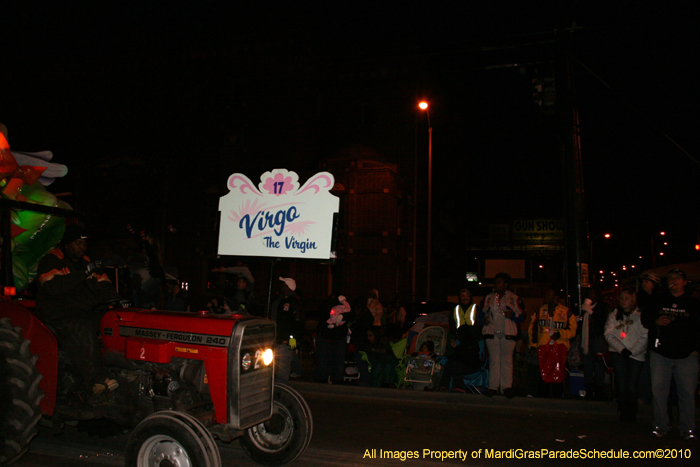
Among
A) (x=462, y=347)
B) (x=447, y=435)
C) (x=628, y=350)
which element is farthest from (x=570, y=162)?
(x=447, y=435)

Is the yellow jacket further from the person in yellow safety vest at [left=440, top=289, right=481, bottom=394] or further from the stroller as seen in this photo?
the stroller

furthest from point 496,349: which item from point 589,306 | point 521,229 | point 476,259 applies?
point 476,259

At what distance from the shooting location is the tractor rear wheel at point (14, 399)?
13.7 feet

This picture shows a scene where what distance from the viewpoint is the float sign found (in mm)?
5852

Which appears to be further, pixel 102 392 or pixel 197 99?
pixel 197 99

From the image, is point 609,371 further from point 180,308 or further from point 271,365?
point 180,308

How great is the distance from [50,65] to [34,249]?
26.8 m

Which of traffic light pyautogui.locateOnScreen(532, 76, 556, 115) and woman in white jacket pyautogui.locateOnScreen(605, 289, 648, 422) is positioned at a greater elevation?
traffic light pyautogui.locateOnScreen(532, 76, 556, 115)

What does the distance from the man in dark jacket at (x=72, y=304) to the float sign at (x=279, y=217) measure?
1.62 m

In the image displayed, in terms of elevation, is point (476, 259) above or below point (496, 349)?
above

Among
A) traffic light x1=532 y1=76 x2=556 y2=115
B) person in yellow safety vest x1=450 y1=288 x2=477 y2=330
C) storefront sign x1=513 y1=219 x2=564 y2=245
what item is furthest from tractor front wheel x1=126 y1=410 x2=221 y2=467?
storefront sign x1=513 y1=219 x2=564 y2=245

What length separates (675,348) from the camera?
6172mm

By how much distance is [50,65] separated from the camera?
2747 centimetres

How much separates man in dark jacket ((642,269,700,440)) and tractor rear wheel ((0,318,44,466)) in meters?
6.87
